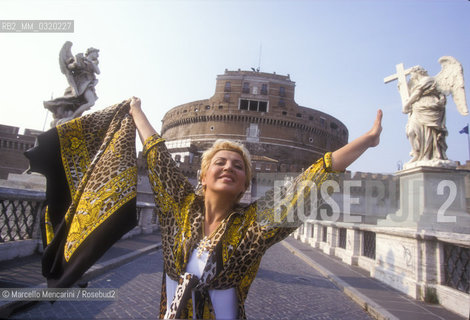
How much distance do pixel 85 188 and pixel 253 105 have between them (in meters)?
44.0

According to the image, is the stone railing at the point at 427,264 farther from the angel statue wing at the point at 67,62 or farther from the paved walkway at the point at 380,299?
the angel statue wing at the point at 67,62

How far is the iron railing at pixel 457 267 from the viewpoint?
361 centimetres

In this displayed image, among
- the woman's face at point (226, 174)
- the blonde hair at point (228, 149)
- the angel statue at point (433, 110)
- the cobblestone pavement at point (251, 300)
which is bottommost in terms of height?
the cobblestone pavement at point (251, 300)

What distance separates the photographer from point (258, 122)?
138 ft

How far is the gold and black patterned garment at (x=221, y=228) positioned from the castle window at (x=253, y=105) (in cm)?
4281

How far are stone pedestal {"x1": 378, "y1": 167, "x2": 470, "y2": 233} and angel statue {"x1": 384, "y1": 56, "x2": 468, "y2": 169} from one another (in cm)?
21

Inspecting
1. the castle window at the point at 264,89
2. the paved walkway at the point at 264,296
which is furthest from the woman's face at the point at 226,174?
the castle window at the point at 264,89

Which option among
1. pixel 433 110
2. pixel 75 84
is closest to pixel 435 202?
pixel 433 110

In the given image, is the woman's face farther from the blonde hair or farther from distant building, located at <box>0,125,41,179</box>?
distant building, located at <box>0,125,41,179</box>

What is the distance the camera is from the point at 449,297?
370 centimetres

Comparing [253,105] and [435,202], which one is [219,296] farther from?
[253,105]

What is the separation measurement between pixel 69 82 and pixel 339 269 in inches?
327

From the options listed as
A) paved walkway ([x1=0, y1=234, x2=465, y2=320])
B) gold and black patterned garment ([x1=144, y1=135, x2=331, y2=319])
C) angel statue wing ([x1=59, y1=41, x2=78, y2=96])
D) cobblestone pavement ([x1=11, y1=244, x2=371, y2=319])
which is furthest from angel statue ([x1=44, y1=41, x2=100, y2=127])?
gold and black patterned garment ([x1=144, y1=135, x2=331, y2=319])

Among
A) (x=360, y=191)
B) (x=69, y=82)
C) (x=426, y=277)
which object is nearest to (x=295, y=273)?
(x=426, y=277)
